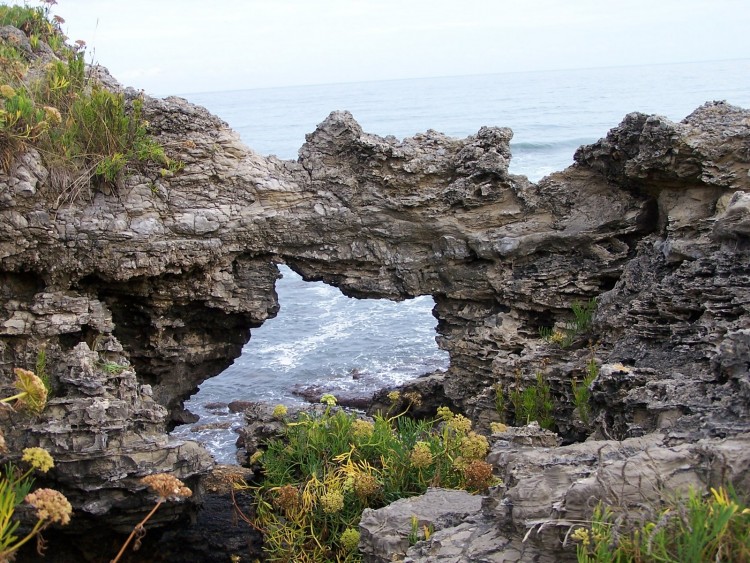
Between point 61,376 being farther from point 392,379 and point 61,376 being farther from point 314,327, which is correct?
point 314,327

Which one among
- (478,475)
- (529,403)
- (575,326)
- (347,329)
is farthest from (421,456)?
(347,329)

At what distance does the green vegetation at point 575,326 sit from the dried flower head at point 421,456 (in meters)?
2.21

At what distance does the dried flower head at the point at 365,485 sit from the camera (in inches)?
246

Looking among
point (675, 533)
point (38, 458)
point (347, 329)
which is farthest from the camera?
point (347, 329)

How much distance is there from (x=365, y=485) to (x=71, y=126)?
15.2 feet

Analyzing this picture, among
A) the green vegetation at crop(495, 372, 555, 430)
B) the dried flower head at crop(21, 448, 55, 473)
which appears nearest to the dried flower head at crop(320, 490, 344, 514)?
the green vegetation at crop(495, 372, 555, 430)

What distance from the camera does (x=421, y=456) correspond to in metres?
6.26

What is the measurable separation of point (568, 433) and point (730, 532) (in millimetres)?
3863

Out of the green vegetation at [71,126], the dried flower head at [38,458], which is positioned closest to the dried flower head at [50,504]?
the dried flower head at [38,458]

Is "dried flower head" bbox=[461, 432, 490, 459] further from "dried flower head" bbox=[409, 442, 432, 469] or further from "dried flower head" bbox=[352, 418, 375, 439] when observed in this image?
"dried flower head" bbox=[352, 418, 375, 439]

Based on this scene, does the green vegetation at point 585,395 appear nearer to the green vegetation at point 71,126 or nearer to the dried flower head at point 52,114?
the green vegetation at point 71,126

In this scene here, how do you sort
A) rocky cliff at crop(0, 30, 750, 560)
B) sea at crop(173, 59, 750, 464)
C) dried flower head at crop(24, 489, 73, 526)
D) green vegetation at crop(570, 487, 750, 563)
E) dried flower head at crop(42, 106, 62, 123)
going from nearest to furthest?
green vegetation at crop(570, 487, 750, 563)
dried flower head at crop(24, 489, 73, 526)
rocky cliff at crop(0, 30, 750, 560)
dried flower head at crop(42, 106, 62, 123)
sea at crop(173, 59, 750, 464)

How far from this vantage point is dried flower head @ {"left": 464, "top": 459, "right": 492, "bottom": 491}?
568 centimetres

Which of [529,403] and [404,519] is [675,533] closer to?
[404,519]
